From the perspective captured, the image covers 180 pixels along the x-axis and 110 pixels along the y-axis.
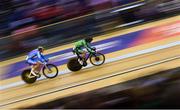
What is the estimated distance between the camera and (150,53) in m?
11.0

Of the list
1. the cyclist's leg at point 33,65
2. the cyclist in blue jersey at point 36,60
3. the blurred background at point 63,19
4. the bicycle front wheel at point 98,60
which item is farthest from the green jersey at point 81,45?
the blurred background at point 63,19

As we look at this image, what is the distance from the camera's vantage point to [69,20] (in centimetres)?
1377

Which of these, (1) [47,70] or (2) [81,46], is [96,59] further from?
(1) [47,70]

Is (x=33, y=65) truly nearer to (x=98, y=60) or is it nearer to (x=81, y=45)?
(x=81, y=45)

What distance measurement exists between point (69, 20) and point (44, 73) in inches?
135

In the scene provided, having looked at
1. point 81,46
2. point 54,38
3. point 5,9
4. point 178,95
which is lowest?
point 178,95

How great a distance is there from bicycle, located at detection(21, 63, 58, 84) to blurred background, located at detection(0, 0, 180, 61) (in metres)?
2.66

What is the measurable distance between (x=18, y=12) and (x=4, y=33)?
1008 mm

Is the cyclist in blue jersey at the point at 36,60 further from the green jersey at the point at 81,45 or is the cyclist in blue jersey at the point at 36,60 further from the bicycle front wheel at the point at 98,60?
the bicycle front wheel at the point at 98,60

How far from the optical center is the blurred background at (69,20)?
1355 centimetres

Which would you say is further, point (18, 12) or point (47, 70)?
point (18, 12)

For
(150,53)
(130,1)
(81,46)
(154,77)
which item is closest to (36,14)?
(130,1)

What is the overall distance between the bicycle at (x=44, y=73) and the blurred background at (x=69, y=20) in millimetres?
2664

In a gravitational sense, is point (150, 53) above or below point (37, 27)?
below
